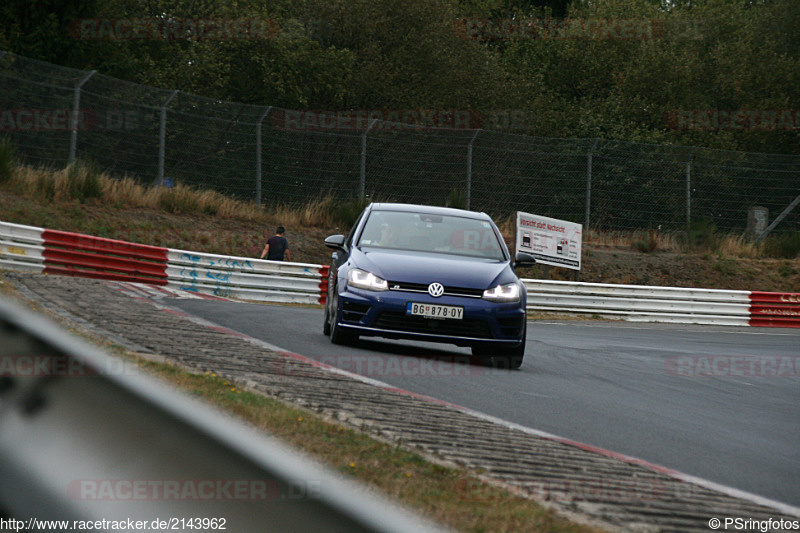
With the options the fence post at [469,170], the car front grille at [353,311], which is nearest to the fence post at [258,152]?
the fence post at [469,170]

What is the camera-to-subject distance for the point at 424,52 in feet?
125

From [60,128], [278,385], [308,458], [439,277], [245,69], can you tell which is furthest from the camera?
[245,69]

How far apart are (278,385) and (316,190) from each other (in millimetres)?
19783

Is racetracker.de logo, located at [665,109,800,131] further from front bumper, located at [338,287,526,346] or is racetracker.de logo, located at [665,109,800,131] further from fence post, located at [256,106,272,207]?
front bumper, located at [338,287,526,346]

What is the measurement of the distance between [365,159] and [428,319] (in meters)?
16.8

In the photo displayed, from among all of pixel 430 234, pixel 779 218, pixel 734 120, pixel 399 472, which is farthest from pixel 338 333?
pixel 734 120

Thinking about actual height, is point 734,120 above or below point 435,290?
above

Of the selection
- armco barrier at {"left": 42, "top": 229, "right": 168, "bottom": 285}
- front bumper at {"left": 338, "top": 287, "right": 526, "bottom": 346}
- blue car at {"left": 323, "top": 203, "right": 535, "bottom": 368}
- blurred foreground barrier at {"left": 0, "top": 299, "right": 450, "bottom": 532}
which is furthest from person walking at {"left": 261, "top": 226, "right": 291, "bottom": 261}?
blurred foreground barrier at {"left": 0, "top": 299, "right": 450, "bottom": 532}

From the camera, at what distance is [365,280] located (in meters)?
10.0

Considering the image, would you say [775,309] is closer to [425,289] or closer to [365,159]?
[365,159]

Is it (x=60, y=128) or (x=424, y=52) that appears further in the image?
(x=424, y=52)

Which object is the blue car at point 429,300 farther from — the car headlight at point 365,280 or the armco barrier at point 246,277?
the armco barrier at point 246,277

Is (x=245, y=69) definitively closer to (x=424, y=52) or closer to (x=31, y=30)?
(x=424, y=52)

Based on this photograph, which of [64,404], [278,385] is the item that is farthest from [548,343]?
[64,404]
